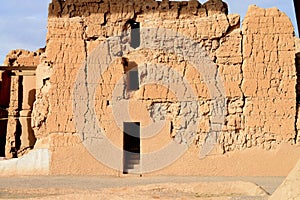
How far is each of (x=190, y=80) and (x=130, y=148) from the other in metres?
3.05

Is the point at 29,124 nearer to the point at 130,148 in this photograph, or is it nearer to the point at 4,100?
the point at 4,100

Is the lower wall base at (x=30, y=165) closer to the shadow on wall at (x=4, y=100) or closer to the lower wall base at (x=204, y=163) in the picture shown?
the lower wall base at (x=204, y=163)

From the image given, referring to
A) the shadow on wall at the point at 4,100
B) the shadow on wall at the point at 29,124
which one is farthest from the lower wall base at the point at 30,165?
the shadow on wall at the point at 4,100

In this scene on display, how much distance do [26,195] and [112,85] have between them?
4950 mm

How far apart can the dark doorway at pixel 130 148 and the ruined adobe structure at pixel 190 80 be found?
693 mm

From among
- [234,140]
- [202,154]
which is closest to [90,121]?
[202,154]

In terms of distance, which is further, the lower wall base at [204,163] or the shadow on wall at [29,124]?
the shadow on wall at [29,124]

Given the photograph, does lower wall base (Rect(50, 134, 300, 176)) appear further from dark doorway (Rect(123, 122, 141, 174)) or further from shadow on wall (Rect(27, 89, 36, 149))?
shadow on wall (Rect(27, 89, 36, 149))

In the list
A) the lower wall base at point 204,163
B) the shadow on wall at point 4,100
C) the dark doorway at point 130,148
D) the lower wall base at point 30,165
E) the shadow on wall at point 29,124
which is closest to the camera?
the lower wall base at point 30,165

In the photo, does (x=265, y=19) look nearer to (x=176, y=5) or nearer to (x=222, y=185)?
(x=176, y=5)

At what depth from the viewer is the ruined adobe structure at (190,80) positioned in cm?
1184

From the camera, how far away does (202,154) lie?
12.0m

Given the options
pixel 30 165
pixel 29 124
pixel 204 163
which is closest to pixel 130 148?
pixel 204 163

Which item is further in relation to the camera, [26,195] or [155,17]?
[155,17]
